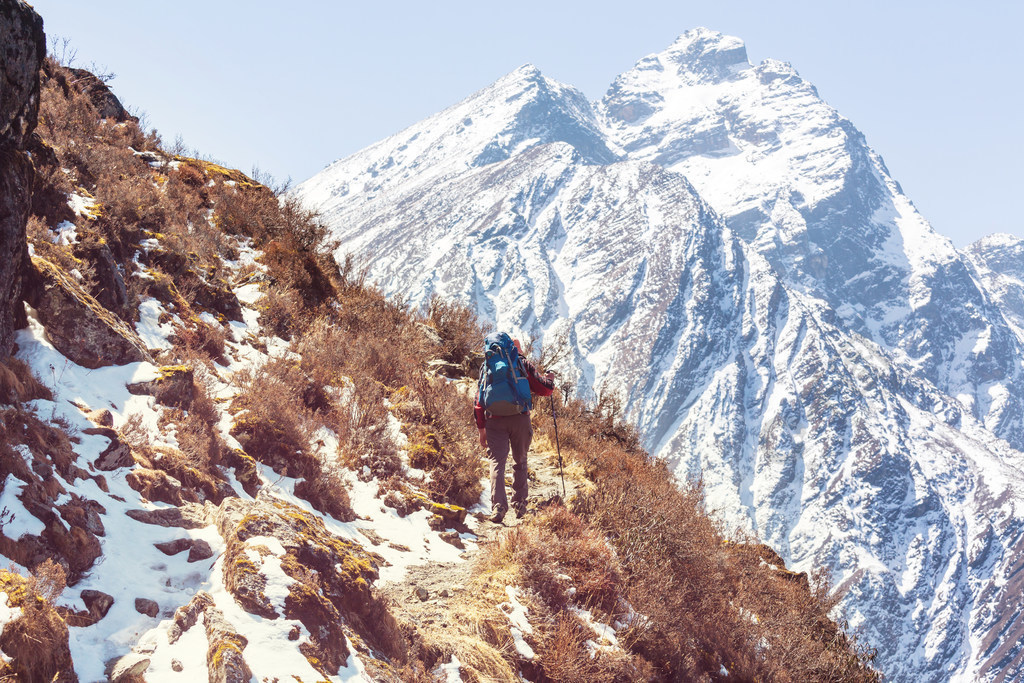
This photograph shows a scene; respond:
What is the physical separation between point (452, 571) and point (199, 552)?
98.9 inches

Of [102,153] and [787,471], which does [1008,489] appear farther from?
[102,153]

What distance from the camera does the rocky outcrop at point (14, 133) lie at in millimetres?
4109

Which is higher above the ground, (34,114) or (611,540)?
(34,114)

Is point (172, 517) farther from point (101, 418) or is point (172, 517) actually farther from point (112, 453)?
point (101, 418)

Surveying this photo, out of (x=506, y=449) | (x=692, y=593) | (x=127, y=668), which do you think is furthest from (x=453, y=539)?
(x=127, y=668)

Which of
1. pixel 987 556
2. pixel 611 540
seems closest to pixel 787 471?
pixel 987 556

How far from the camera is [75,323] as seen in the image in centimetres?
509

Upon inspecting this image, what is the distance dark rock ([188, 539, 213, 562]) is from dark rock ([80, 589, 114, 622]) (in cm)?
57

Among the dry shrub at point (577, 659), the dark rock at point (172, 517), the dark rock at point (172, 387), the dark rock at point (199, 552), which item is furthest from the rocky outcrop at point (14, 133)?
the dry shrub at point (577, 659)

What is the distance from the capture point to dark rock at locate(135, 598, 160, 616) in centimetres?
334

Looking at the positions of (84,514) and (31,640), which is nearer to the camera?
(31,640)

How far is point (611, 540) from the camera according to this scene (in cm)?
664

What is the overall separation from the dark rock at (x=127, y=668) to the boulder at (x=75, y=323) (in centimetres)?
298

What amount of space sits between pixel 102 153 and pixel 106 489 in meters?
7.38
